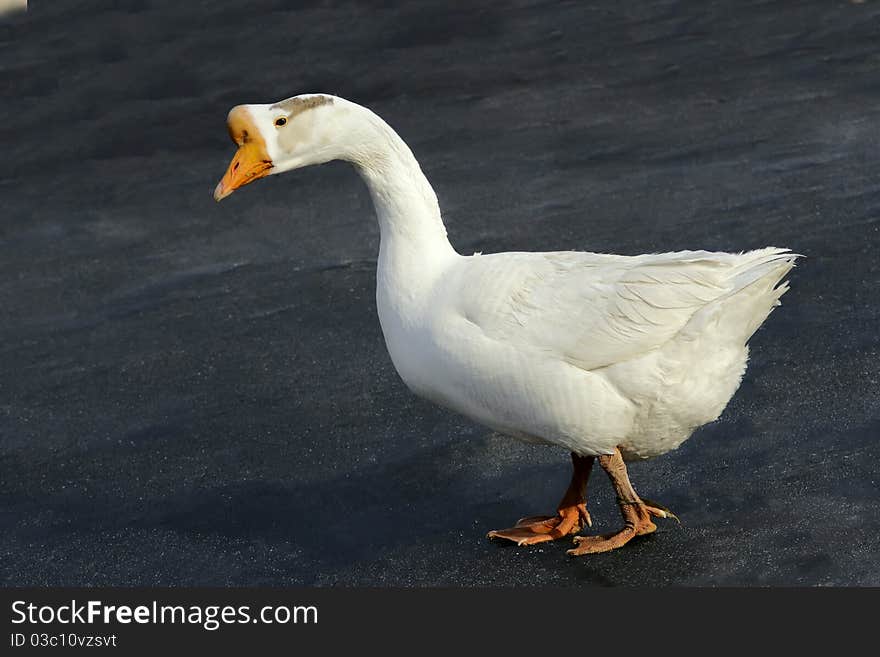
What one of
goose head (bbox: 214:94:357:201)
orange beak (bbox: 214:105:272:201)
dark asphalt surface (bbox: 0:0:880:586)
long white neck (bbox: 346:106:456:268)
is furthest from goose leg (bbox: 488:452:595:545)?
orange beak (bbox: 214:105:272:201)

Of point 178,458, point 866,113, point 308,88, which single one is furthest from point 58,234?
point 866,113

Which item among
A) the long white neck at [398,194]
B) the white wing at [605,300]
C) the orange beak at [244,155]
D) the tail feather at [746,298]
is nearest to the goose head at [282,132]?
the orange beak at [244,155]

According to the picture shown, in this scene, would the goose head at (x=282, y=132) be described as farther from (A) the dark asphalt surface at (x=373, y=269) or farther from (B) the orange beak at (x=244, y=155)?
(A) the dark asphalt surface at (x=373, y=269)

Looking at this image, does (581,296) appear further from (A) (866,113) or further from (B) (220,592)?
(A) (866,113)

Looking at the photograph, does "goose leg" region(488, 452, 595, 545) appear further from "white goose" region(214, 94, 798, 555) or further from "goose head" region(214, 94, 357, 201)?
"goose head" region(214, 94, 357, 201)

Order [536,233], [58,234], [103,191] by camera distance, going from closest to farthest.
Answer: [536,233] < [58,234] < [103,191]

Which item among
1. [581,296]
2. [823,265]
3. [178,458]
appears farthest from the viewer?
[823,265]

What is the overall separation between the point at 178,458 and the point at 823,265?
4416 millimetres

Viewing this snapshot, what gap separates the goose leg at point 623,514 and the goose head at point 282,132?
191cm

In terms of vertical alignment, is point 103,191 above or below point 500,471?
above

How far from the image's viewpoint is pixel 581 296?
6.00 meters

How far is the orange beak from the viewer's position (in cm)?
605

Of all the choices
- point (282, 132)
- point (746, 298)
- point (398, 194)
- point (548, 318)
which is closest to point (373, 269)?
point (398, 194)

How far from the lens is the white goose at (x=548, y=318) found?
586cm
